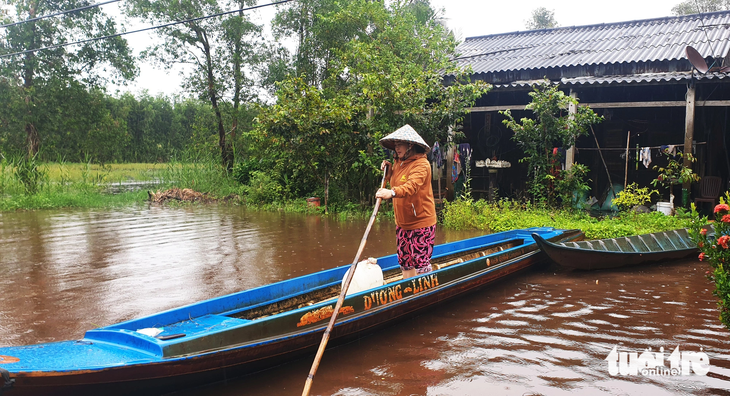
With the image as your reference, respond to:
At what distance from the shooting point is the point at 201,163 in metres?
17.2

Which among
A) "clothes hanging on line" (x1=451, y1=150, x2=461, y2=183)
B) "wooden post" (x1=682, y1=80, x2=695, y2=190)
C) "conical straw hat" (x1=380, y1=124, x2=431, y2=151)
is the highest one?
"wooden post" (x1=682, y1=80, x2=695, y2=190)

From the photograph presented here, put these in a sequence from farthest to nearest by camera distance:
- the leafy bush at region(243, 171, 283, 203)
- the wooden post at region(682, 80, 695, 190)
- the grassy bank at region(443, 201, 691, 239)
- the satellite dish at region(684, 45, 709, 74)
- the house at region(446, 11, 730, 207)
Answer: the leafy bush at region(243, 171, 283, 203) < the house at region(446, 11, 730, 207) < the wooden post at region(682, 80, 695, 190) < the satellite dish at region(684, 45, 709, 74) < the grassy bank at region(443, 201, 691, 239)

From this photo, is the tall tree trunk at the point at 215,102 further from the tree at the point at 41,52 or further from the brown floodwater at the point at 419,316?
the brown floodwater at the point at 419,316

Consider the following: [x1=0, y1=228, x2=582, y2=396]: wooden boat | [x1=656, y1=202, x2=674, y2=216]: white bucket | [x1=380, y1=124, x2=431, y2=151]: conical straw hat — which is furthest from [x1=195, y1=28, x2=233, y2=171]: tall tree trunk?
[x1=0, y1=228, x2=582, y2=396]: wooden boat

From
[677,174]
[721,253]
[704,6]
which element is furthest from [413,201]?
[704,6]

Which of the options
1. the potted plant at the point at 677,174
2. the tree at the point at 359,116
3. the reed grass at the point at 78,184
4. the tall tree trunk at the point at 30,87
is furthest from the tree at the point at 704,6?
the tall tree trunk at the point at 30,87

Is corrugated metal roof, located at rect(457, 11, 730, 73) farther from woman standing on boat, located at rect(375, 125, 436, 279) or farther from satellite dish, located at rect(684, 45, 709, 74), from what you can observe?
woman standing on boat, located at rect(375, 125, 436, 279)

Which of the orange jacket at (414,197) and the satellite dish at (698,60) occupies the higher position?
the satellite dish at (698,60)

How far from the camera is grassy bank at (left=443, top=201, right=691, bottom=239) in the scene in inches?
329

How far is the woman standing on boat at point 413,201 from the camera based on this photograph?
15.0 ft

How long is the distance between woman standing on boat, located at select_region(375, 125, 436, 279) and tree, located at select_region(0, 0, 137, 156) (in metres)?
17.3

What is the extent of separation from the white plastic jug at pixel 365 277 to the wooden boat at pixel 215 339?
0.96 ft

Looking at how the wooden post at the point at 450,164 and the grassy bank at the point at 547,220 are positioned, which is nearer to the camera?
the grassy bank at the point at 547,220

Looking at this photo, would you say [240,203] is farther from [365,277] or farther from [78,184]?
[365,277]
